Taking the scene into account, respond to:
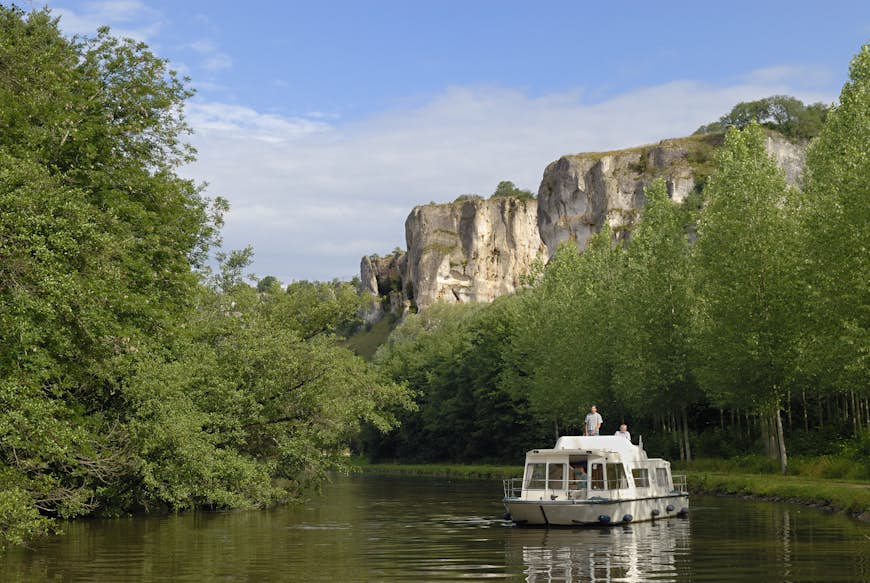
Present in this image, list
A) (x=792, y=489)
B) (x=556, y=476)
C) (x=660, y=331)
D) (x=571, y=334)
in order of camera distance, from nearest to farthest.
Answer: (x=556, y=476)
(x=792, y=489)
(x=660, y=331)
(x=571, y=334)

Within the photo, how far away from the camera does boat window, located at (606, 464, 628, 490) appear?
3966 centimetres

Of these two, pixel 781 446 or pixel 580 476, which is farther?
pixel 781 446

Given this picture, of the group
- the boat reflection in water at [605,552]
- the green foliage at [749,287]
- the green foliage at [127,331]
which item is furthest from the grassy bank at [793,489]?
the green foliage at [127,331]

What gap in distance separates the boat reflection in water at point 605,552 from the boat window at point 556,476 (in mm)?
1926

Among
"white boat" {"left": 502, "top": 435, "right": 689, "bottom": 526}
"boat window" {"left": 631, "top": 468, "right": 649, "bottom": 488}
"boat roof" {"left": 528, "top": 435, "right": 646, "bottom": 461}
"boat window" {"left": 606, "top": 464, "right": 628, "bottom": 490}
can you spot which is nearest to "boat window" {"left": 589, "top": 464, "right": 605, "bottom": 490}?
"white boat" {"left": 502, "top": 435, "right": 689, "bottom": 526}

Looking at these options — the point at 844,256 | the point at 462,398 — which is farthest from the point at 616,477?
the point at 462,398

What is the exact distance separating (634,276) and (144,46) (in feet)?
144

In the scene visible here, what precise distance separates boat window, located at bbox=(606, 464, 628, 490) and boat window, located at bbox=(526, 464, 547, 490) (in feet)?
8.16

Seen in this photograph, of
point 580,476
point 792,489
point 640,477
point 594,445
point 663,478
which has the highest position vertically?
point 594,445

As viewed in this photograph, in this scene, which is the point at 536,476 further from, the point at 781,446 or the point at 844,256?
the point at 781,446

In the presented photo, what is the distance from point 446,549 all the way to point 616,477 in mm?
11491

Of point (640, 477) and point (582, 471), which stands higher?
point (582, 471)

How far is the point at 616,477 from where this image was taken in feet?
131

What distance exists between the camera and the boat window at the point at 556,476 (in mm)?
39562
